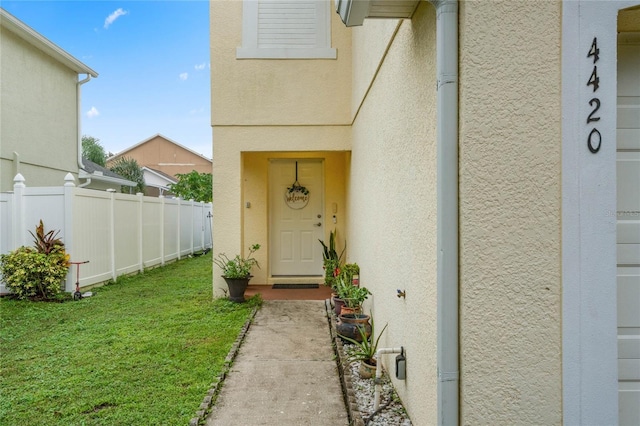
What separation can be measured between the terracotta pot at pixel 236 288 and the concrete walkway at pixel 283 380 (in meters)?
1.01

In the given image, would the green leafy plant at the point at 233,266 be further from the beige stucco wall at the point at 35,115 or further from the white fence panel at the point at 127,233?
the beige stucco wall at the point at 35,115

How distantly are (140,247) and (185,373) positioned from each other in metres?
6.92

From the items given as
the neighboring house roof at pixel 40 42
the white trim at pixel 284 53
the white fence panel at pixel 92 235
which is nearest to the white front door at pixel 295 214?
the white trim at pixel 284 53

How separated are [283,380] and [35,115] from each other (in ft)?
35.6

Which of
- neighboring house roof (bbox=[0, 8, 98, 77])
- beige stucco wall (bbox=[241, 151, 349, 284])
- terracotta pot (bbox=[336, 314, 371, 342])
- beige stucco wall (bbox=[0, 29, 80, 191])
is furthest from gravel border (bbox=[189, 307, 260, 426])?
neighboring house roof (bbox=[0, 8, 98, 77])

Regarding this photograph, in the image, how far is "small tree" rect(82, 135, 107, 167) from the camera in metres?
30.8

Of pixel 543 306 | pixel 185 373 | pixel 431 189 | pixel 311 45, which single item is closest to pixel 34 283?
pixel 185 373

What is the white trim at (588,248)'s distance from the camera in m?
1.86

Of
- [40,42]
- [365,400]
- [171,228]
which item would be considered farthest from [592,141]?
[40,42]

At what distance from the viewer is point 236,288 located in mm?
6324

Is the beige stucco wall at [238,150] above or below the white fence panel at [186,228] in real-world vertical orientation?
above

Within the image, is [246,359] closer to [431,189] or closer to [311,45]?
[431,189]

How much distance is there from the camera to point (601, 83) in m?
1.88

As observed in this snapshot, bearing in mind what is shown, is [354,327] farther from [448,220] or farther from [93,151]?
[93,151]
